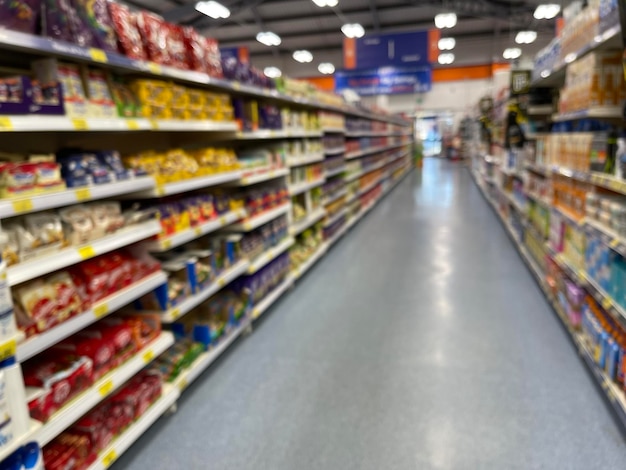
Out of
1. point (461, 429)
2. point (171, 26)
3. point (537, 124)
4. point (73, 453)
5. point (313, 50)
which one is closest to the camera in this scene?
point (73, 453)

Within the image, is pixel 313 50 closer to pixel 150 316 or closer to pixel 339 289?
pixel 339 289

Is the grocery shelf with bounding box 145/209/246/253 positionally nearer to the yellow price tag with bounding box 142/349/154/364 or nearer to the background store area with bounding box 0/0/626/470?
the background store area with bounding box 0/0/626/470

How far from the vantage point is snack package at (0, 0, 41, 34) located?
62.6 inches

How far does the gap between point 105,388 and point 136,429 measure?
1.11ft

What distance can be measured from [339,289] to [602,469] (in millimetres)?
2712

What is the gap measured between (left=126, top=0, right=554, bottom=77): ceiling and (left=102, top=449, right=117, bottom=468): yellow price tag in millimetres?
11694

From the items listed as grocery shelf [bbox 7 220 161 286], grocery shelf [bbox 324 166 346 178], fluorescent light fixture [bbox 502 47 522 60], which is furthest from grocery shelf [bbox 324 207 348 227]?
fluorescent light fixture [bbox 502 47 522 60]

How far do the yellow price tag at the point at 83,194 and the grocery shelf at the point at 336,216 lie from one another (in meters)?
4.05

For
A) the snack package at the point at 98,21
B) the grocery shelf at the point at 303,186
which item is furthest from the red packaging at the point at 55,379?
the grocery shelf at the point at 303,186

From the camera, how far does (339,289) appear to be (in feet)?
14.5

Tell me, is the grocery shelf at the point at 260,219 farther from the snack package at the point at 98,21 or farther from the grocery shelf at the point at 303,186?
the snack package at the point at 98,21

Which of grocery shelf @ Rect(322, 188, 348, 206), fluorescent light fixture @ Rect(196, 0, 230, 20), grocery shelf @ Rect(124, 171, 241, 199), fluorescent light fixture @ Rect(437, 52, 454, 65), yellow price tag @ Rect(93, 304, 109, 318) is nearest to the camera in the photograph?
yellow price tag @ Rect(93, 304, 109, 318)

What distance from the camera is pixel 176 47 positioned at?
8.50 ft

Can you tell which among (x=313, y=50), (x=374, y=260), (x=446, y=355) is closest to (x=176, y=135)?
(x=446, y=355)
